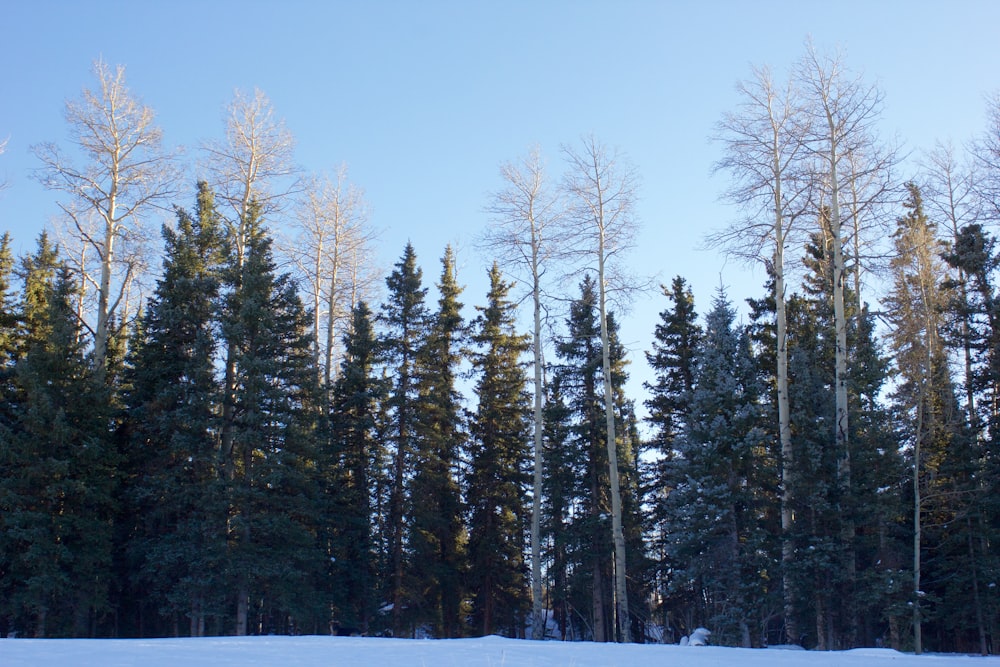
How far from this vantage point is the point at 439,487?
27.2 metres

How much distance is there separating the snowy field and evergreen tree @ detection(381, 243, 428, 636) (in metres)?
15.8

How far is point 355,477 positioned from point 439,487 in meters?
3.39

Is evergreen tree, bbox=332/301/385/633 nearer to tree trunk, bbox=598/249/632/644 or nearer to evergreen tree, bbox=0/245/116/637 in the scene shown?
evergreen tree, bbox=0/245/116/637

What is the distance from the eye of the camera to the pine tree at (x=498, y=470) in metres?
28.8

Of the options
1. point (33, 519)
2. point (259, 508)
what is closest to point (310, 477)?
point (259, 508)

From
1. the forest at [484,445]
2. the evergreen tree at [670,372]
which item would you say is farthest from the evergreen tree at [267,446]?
the evergreen tree at [670,372]

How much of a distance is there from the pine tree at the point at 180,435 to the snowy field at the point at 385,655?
1043 centimetres

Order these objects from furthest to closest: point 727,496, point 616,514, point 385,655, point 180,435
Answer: point 180,435 → point 616,514 → point 727,496 → point 385,655

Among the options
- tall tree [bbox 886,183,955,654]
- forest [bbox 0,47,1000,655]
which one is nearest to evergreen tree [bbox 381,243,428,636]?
forest [bbox 0,47,1000,655]

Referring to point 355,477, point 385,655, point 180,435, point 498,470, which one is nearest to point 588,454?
point 498,470

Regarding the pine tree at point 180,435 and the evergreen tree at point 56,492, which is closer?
the evergreen tree at point 56,492

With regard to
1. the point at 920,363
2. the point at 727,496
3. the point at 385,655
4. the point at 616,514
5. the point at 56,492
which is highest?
the point at 920,363

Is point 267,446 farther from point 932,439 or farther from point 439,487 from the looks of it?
point 932,439

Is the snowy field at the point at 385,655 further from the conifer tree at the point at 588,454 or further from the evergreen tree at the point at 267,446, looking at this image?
the conifer tree at the point at 588,454
